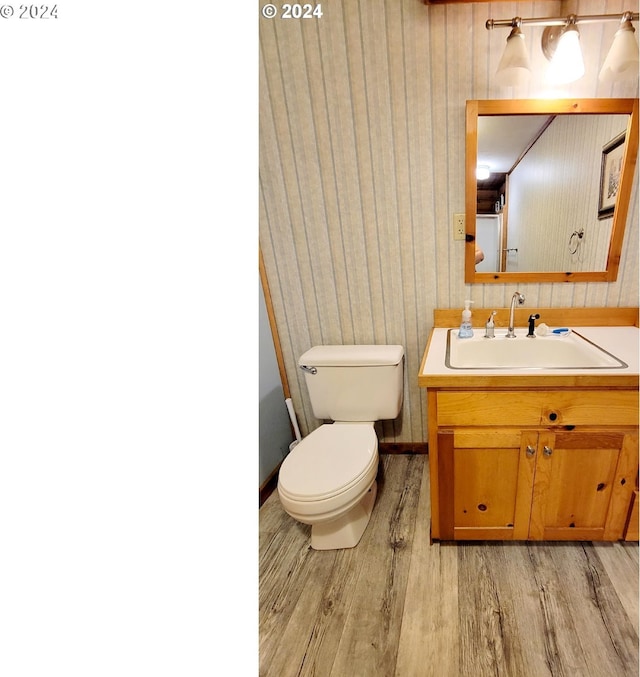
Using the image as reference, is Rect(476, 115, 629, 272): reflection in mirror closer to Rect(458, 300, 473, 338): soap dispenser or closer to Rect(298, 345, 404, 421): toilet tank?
Rect(458, 300, 473, 338): soap dispenser

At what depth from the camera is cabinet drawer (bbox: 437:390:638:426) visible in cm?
109

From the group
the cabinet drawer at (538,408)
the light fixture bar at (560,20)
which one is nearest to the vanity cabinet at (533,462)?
the cabinet drawer at (538,408)

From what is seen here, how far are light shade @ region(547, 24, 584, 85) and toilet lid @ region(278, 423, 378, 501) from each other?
1469 millimetres

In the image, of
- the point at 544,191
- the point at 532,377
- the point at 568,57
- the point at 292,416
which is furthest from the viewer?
the point at 292,416

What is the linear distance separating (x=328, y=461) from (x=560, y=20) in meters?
1.71

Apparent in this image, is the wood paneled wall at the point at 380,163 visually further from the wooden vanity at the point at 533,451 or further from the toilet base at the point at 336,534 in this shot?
the toilet base at the point at 336,534

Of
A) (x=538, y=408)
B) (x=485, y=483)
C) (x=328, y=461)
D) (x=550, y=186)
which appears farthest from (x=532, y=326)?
(x=328, y=461)

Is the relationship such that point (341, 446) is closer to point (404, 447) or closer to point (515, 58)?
point (404, 447)

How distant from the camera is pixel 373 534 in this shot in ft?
4.60

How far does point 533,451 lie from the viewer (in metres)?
1.16

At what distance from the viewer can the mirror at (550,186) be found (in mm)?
1334

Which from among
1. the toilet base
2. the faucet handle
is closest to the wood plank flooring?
the toilet base
